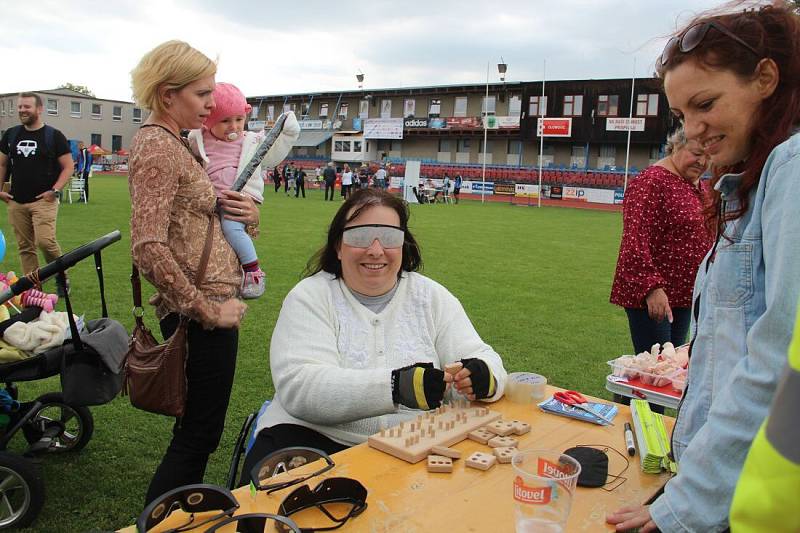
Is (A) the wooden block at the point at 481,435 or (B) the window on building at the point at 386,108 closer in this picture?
(A) the wooden block at the point at 481,435

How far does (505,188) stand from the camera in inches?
1692

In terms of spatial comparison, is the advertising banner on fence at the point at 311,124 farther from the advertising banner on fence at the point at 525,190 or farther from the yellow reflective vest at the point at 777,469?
the yellow reflective vest at the point at 777,469

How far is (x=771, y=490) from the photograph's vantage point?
2.22 feet

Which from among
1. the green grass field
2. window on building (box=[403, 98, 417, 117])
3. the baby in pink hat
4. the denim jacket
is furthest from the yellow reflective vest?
window on building (box=[403, 98, 417, 117])

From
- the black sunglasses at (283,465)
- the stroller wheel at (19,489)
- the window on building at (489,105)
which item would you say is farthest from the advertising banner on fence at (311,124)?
the black sunglasses at (283,465)

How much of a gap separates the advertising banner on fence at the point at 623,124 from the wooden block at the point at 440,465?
1740 inches

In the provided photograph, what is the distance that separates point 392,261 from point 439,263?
8898mm

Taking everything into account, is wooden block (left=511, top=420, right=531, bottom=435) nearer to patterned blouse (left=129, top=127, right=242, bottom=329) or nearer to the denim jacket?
the denim jacket

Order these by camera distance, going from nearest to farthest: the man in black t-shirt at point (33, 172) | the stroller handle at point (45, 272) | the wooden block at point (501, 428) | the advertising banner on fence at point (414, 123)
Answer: the wooden block at point (501, 428), the stroller handle at point (45, 272), the man in black t-shirt at point (33, 172), the advertising banner on fence at point (414, 123)

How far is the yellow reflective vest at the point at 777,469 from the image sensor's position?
2.15 feet

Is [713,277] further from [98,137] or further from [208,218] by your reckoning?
[98,137]

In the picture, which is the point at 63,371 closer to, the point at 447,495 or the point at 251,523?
the point at 251,523

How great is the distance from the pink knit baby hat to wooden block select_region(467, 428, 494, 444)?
179 cm

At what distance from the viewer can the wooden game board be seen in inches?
80.1
